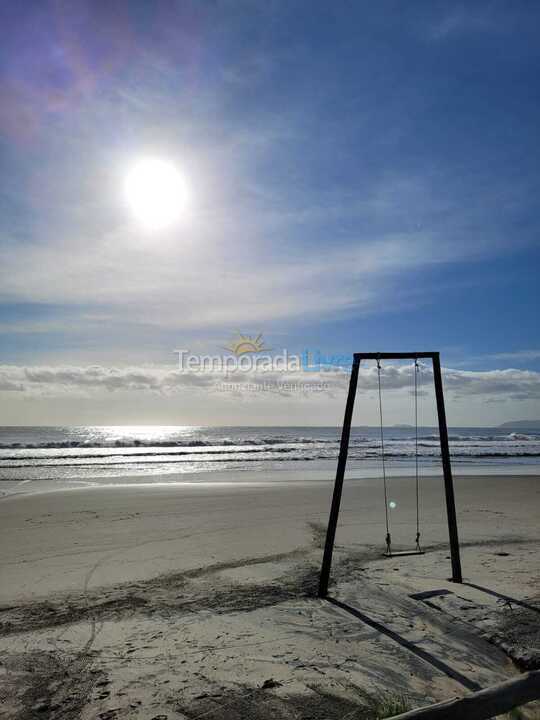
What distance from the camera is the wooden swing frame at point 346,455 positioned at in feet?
18.3

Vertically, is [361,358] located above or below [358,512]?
above

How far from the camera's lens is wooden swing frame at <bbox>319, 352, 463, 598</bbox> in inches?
220

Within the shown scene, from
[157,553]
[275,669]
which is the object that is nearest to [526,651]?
[275,669]

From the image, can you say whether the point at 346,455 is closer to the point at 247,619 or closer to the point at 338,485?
the point at 338,485

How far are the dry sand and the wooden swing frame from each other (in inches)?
12.0

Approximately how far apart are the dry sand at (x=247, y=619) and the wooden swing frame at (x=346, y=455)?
305 millimetres

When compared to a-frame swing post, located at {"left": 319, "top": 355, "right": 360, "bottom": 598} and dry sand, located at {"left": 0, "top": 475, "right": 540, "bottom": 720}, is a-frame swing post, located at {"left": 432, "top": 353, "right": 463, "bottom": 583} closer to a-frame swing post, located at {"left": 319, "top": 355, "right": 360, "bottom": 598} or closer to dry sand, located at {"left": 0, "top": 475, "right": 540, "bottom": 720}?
dry sand, located at {"left": 0, "top": 475, "right": 540, "bottom": 720}

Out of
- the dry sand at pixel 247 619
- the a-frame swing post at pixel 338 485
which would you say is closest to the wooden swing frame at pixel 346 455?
the a-frame swing post at pixel 338 485

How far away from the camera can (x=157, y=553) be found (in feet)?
24.5

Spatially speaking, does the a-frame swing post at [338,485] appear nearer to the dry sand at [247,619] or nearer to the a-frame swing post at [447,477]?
the dry sand at [247,619]

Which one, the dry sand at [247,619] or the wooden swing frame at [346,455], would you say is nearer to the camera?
the dry sand at [247,619]

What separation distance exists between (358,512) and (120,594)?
6.74 metres

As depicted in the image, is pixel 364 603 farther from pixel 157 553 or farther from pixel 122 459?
pixel 122 459

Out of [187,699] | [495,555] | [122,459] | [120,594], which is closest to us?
[187,699]
